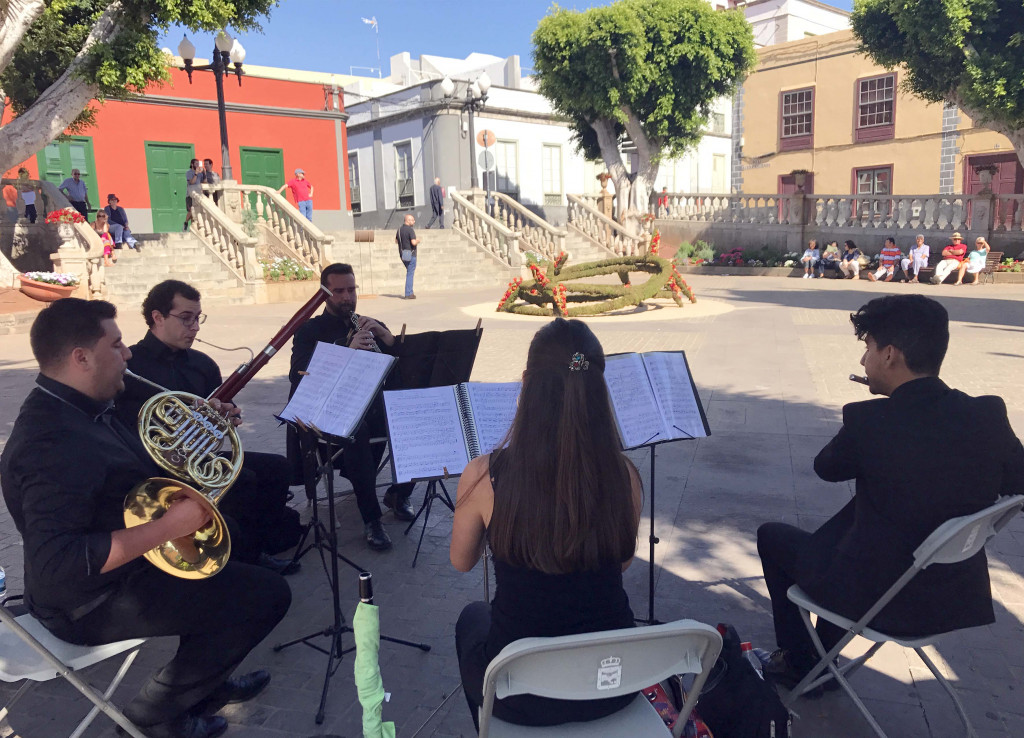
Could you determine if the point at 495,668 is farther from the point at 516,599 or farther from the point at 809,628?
the point at 809,628

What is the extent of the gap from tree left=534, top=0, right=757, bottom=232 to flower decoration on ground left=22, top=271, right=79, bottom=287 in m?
17.2

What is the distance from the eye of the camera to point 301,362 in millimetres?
5086

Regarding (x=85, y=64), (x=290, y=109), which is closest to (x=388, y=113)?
(x=290, y=109)

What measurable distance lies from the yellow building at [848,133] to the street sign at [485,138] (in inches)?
430

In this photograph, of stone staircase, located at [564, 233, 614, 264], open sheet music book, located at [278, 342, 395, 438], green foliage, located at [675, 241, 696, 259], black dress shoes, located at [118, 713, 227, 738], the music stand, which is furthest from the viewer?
green foliage, located at [675, 241, 696, 259]

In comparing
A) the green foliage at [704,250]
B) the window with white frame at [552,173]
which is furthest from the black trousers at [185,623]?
the window with white frame at [552,173]

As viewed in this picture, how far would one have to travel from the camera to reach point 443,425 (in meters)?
3.16

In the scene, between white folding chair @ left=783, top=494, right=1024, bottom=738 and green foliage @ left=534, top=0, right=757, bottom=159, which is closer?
white folding chair @ left=783, top=494, right=1024, bottom=738

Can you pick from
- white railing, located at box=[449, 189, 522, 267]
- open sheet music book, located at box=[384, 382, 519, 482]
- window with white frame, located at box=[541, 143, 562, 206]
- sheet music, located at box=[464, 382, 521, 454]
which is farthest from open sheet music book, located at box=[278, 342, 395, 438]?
window with white frame, located at box=[541, 143, 562, 206]

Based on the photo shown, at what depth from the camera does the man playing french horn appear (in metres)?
2.44

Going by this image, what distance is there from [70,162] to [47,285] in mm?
11368

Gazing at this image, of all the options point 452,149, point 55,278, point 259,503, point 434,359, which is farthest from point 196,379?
point 452,149

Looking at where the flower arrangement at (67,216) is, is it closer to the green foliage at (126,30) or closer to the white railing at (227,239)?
the white railing at (227,239)

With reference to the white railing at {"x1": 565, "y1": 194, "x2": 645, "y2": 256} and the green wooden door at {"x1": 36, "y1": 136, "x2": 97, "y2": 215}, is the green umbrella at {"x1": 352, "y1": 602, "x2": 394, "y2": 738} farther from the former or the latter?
the green wooden door at {"x1": 36, "y1": 136, "x2": 97, "y2": 215}
